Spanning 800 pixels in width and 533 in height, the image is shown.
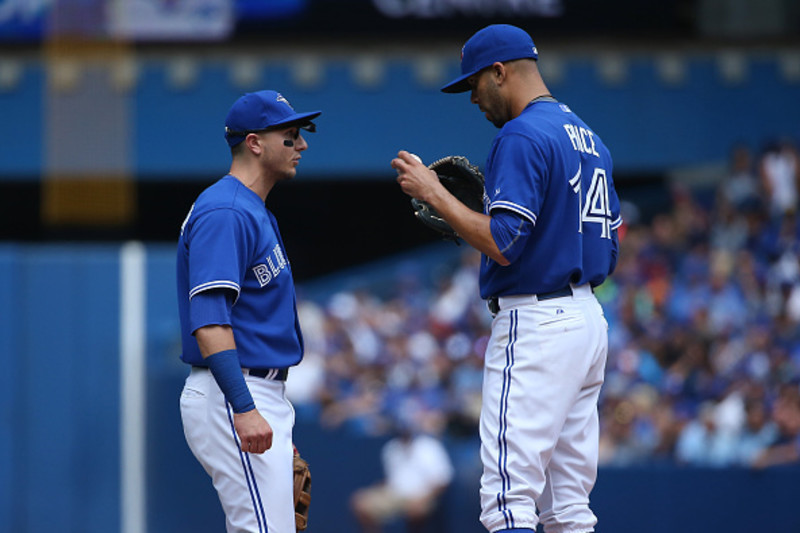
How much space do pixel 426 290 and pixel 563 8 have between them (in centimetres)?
392

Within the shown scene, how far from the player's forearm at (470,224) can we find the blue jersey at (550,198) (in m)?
0.07

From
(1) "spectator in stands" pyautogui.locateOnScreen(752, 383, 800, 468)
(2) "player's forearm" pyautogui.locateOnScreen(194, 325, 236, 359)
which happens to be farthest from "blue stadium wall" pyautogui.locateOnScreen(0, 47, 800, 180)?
(2) "player's forearm" pyautogui.locateOnScreen(194, 325, 236, 359)

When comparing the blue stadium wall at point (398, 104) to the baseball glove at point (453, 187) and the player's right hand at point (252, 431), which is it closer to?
the baseball glove at point (453, 187)

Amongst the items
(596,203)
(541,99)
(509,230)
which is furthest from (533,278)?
(541,99)

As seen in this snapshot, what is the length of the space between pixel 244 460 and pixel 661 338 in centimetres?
690

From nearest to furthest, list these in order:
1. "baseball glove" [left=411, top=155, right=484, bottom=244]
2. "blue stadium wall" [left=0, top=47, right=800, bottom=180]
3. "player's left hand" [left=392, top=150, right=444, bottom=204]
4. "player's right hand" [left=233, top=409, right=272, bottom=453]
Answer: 1. "player's right hand" [left=233, top=409, right=272, bottom=453]
2. "player's left hand" [left=392, top=150, right=444, bottom=204]
3. "baseball glove" [left=411, top=155, right=484, bottom=244]
4. "blue stadium wall" [left=0, top=47, right=800, bottom=180]

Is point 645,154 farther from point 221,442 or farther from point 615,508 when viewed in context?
point 221,442

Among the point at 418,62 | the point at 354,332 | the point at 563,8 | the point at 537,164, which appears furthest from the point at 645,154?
the point at 537,164

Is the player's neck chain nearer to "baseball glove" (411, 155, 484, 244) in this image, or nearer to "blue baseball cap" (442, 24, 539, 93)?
"blue baseball cap" (442, 24, 539, 93)

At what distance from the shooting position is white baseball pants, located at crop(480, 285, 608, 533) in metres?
3.64

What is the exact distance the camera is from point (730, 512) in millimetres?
7680

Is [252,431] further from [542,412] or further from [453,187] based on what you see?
[453,187]

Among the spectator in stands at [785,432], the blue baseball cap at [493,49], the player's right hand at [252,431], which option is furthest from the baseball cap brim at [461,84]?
the spectator in stands at [785,432]

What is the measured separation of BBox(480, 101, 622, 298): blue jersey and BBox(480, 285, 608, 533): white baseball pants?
0.08 m
